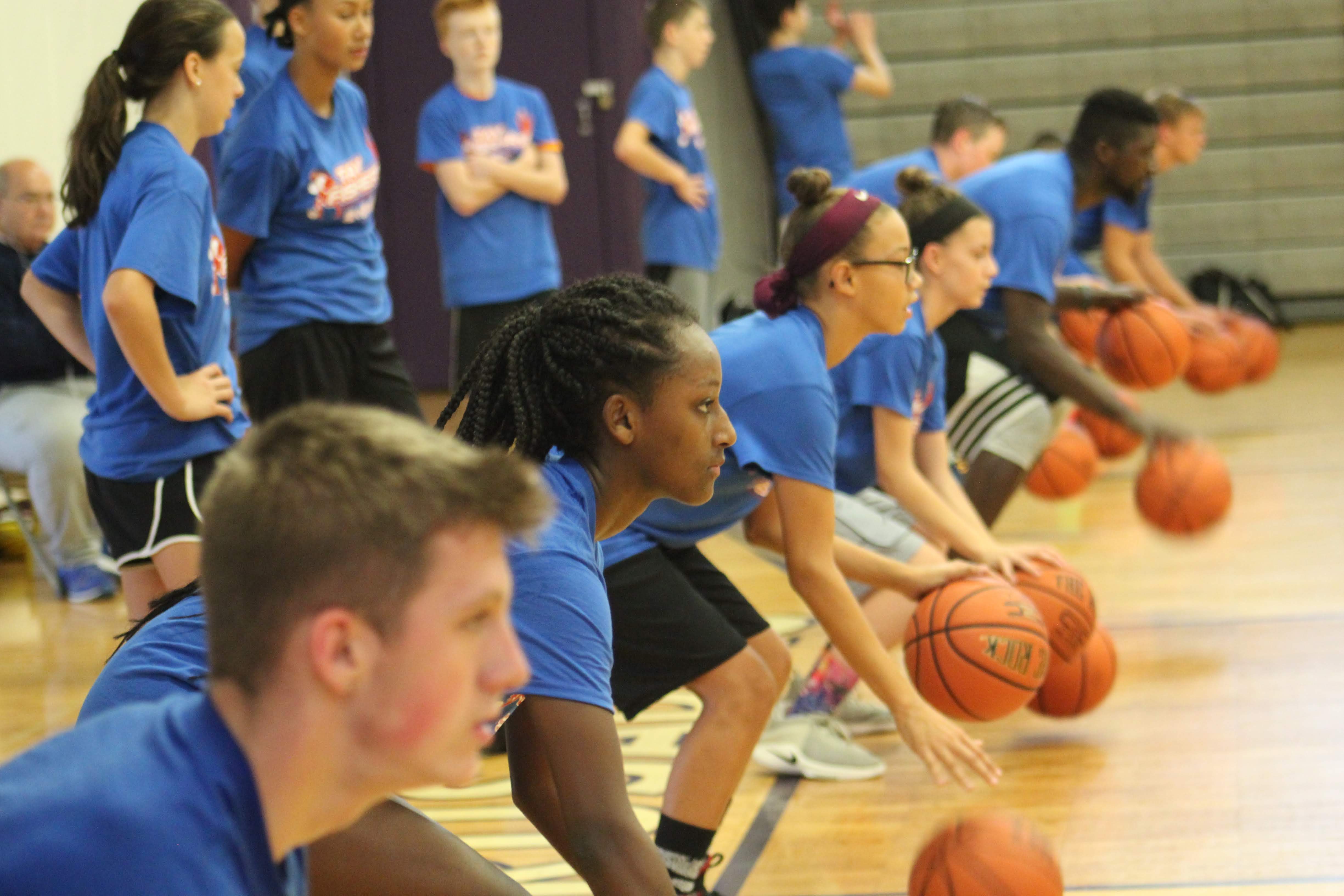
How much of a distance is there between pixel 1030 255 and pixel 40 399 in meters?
3.26

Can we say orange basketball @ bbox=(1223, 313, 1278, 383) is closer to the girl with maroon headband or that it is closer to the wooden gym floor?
the wooden gym floor

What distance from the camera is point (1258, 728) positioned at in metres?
3.42

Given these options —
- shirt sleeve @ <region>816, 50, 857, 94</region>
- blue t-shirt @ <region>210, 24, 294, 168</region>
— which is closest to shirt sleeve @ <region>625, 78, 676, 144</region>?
blue t-shirt @ <region>210, 24, 294, 168</region>

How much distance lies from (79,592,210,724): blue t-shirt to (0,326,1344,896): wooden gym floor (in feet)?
3.90

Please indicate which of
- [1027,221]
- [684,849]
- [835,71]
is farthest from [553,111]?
[684,849]

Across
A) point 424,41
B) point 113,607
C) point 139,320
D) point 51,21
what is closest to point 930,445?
point 139,320

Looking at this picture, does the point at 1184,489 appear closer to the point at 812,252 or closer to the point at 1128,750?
the point at 1128,750

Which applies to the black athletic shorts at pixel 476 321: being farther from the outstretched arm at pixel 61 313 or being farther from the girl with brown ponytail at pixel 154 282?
the girl with brown ponytail at pixel 154 282

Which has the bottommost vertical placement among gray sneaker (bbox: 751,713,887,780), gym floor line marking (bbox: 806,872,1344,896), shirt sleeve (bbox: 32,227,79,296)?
gray sneaker (bbox: 751,713,887,780)

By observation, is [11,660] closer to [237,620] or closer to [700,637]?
[700,637]

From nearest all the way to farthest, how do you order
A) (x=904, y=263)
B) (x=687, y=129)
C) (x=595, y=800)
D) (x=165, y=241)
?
(x=595, y=800), (x=165, y=241), (x=904, y=263), (x=687, y=129)

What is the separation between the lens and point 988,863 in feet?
7.46

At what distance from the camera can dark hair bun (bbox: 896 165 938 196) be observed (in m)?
3.61

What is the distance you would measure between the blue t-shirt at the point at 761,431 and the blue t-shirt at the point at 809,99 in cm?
583
